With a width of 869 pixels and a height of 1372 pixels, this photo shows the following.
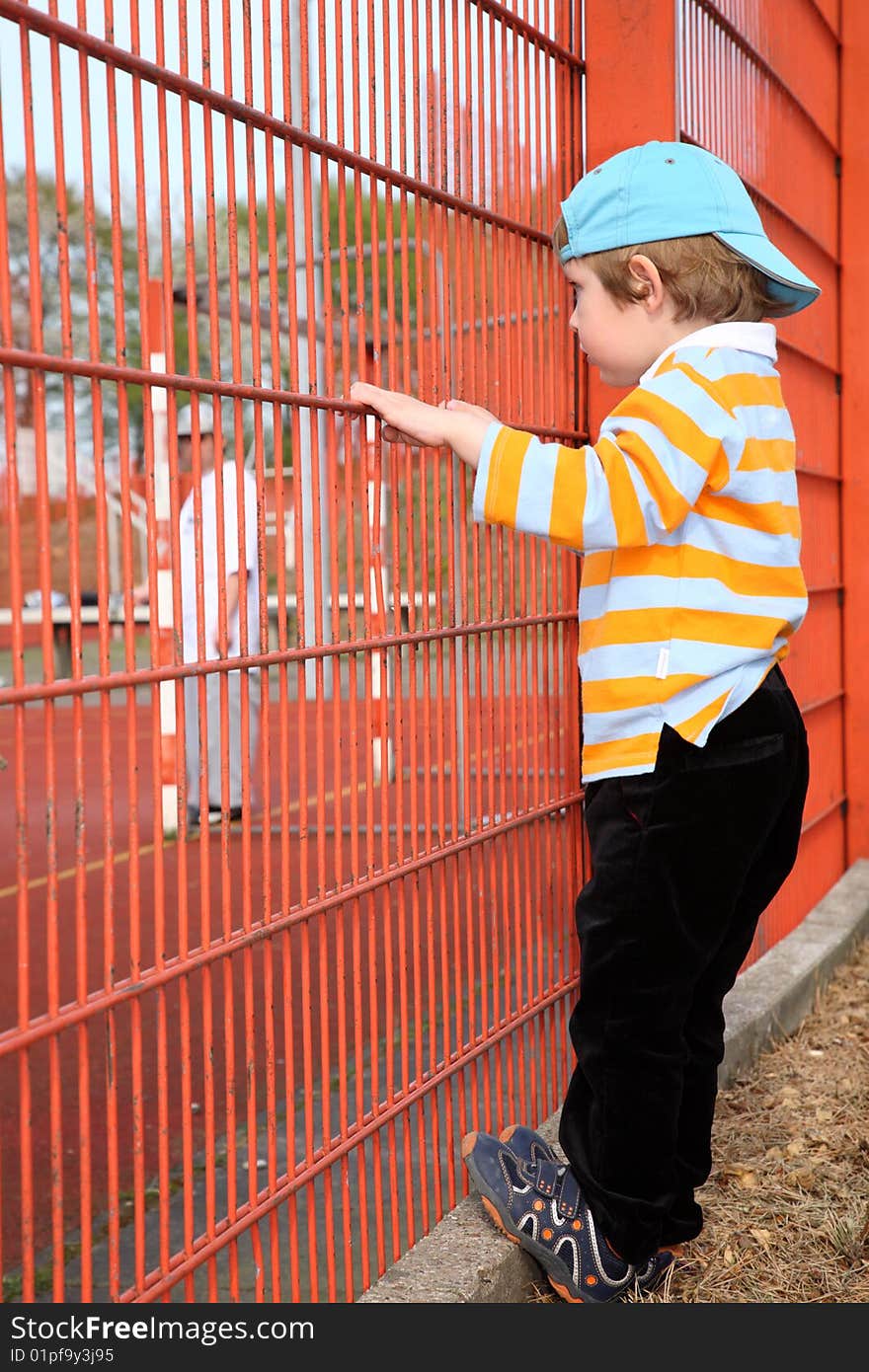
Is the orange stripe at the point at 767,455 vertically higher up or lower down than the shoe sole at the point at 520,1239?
higher up

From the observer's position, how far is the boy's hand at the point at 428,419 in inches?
86.3

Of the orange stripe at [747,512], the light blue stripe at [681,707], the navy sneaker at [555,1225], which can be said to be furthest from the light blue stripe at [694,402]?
the navy sneaker at [555,1225]

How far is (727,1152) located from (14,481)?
2318mm

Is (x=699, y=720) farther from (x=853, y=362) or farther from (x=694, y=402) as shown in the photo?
(x=853, y=362)

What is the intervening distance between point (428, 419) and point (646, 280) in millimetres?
394

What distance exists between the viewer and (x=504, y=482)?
213cm

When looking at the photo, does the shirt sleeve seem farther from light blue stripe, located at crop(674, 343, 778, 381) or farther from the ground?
the ground

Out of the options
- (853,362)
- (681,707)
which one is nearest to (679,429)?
(681,707)

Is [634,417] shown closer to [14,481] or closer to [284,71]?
[284,71]

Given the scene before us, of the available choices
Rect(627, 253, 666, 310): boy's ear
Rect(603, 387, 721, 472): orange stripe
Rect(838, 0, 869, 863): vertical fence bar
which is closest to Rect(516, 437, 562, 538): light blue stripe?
Rect(603, 387, 721, 472): orange stripe

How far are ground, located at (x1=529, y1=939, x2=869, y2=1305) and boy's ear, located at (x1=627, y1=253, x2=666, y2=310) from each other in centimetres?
163

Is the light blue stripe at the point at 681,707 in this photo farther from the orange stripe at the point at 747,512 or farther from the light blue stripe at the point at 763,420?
the light blue stripe at the point at 763,420

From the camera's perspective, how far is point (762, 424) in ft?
7.43
